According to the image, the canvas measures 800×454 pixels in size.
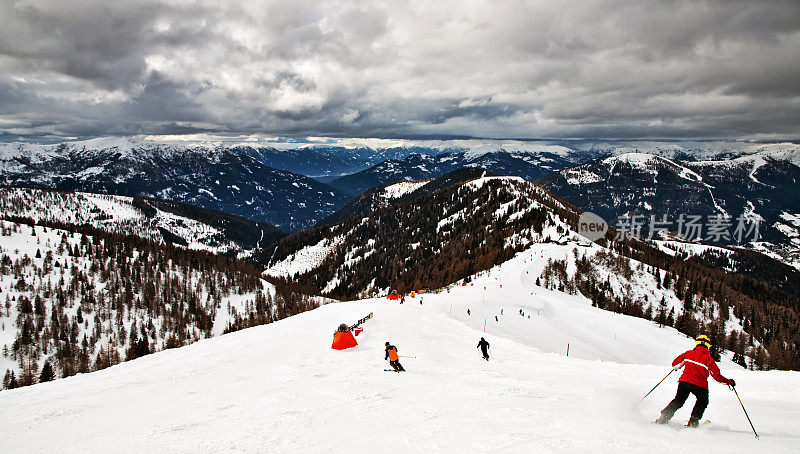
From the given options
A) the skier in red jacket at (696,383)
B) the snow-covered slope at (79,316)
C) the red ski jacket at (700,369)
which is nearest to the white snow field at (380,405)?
the skier in red jacket at (696,383)

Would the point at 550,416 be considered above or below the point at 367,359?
above

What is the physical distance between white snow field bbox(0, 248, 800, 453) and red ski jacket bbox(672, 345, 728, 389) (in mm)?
1534

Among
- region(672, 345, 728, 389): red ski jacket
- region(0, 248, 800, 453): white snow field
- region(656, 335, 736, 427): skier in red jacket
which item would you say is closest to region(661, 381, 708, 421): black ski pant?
region(656, 335, 736, 427): skier in red jacket

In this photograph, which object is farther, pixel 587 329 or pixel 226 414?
pixel 587 329

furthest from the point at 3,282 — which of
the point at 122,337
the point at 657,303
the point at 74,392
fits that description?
the point at 657,303

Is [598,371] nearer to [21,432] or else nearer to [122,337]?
[21,432]

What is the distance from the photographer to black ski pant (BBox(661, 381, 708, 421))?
44.2 ft

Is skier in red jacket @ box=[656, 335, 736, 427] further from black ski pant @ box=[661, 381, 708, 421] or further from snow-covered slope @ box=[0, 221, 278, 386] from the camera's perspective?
snow-covered slope @ box=[0, 221, 278, 386]

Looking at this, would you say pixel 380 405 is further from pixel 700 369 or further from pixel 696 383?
pixel 700 369

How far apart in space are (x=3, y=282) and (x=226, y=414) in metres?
238

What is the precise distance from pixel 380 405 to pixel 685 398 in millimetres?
11822

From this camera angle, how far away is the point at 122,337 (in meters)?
165

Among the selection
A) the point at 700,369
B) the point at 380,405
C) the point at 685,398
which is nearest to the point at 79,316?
the point at 380,405

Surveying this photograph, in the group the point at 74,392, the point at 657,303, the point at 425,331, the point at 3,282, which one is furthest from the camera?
the point at 3,282
